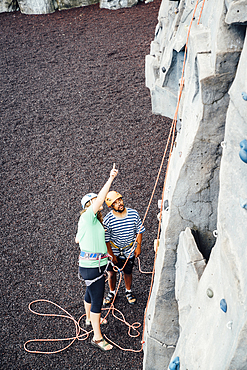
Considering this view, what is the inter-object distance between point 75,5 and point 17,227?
9.77 meters

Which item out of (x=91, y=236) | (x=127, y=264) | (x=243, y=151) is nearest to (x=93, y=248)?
(x=91, y=236)

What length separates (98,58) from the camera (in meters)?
9.93

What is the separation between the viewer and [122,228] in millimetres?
4074

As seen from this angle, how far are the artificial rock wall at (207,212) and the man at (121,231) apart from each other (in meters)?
0.77

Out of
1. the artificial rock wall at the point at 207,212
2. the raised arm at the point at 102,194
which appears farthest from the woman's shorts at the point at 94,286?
the raised arm at the point at 102,194

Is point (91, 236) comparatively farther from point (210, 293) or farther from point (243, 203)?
point (243, 203)

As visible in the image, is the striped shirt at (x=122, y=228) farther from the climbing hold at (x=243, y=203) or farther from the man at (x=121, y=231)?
the climbing hold at (x=243, y=203)

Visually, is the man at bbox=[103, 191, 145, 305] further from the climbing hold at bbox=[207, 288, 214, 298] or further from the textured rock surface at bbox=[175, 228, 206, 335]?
the climbing hold at bbox=[207, 288, 214, 298]

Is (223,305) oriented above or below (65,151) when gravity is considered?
above

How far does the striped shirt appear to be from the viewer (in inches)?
159

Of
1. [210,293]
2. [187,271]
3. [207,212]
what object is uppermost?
[207,212]

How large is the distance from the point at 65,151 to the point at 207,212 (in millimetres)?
4898

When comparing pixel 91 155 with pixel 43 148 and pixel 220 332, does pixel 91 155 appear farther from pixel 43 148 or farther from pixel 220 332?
pixel 220 332

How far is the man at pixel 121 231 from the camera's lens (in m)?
3.98
